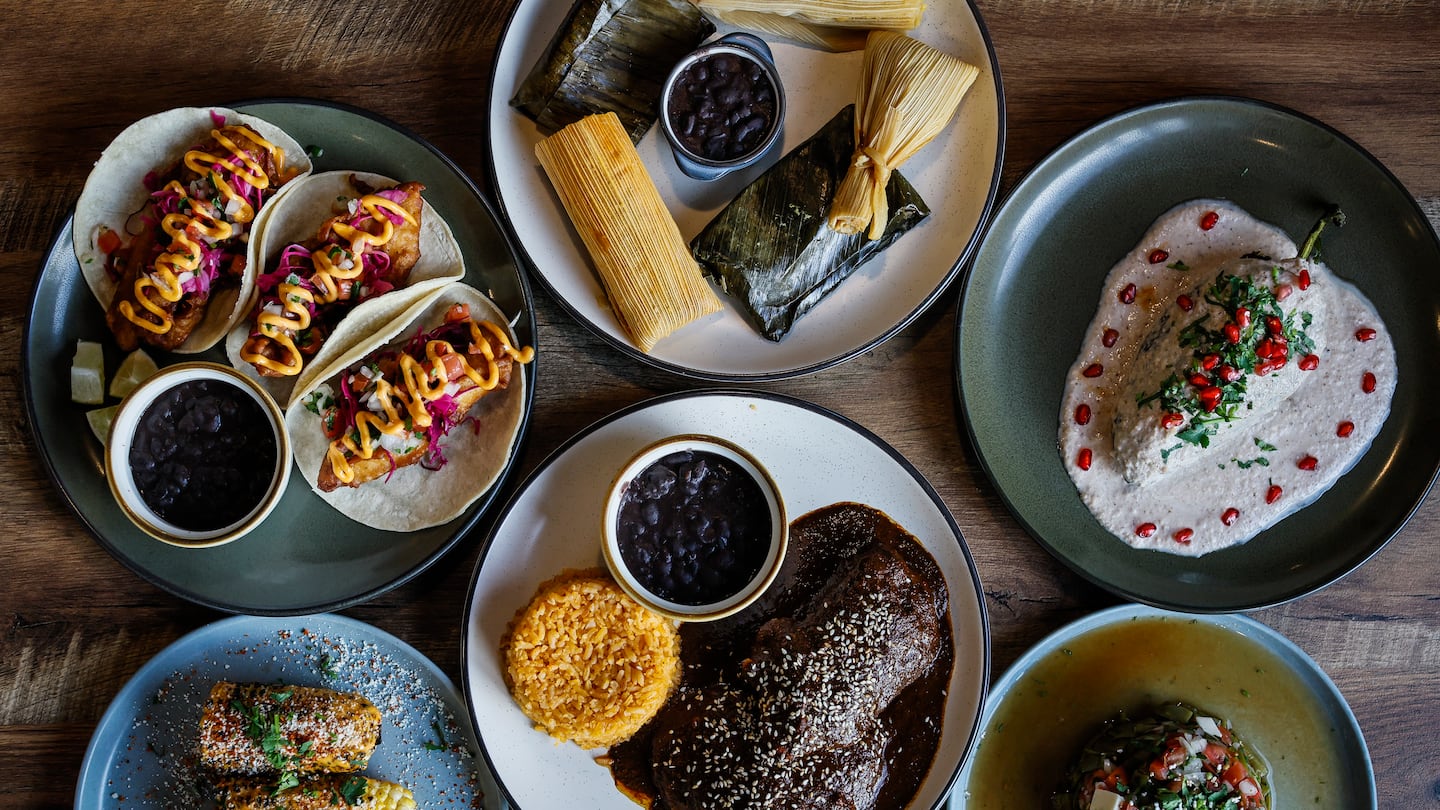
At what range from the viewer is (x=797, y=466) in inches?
116

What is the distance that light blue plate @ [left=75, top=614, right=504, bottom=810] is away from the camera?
2941 mm

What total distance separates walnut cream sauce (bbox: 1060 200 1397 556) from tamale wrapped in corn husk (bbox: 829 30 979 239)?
0.86m

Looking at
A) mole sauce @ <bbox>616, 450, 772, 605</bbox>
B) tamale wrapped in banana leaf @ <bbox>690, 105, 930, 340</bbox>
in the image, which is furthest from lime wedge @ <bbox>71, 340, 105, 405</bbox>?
tamale wrapped in banana leaf @ <bbox>690, 105, 930, 340</bbox>

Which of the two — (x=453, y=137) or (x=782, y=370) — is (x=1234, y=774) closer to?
(x=782, y=370)

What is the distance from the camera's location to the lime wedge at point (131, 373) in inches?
109

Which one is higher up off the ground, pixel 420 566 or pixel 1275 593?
pixel 1275 593

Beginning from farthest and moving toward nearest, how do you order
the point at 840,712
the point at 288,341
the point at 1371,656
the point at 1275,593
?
1. the point at 1371,656
2. the point at 1275,593
3. the point at 840,712
4. the point at 288,341

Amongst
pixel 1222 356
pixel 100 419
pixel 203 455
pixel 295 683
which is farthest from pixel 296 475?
pixel 1222 356

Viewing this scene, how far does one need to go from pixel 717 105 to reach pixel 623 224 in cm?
47

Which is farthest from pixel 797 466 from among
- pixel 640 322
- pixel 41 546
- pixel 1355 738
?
pixel 41 546

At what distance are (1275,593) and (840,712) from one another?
5.10ft

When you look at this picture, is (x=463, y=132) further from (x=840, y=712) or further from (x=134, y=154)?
(x=840, y=712)

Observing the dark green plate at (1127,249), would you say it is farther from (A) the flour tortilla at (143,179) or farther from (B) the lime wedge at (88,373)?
(B) the lime wedge at (88,373)

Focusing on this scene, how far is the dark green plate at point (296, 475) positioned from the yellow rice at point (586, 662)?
1.27 feet
